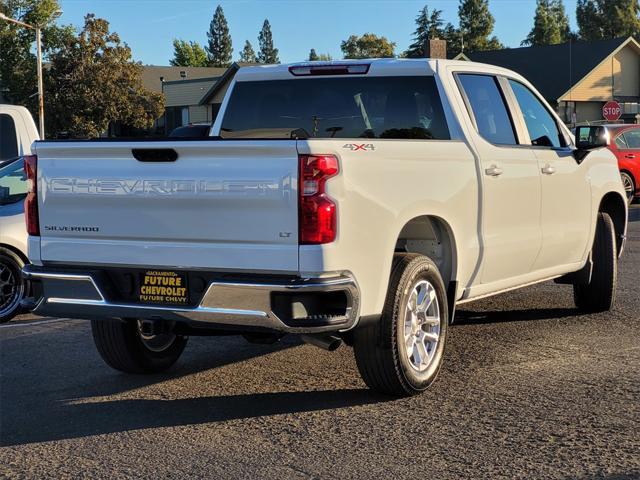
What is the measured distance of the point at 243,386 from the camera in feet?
19.2

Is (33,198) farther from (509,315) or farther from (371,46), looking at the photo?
(371,46)

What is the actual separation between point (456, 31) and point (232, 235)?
97.3m

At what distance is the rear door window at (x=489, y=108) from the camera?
6.48m

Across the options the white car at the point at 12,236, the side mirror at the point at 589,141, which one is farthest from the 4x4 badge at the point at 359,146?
the white car at the point at 12,236

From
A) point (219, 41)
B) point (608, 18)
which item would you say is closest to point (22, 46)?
point (608, 18)

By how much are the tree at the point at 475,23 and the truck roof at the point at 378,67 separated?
93.9 m

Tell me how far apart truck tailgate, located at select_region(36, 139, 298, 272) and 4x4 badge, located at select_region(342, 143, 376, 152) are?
0.34 m

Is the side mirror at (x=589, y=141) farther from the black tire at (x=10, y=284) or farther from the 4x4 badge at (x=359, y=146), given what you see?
the black tire at (x=10, y=284)

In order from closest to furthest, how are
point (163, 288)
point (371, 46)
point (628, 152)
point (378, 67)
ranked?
point (163, 288) → point (378, 67) → point (628, 152) → point (371, 46)

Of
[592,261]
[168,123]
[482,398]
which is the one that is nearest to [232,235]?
[482,398]

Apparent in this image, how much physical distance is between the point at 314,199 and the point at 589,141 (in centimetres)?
361

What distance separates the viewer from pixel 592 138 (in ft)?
24.4

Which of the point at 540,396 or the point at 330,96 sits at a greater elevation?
the point at 330,96

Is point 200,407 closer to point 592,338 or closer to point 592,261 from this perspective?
point 592,338
